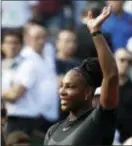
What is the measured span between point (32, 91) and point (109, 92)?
10.8ft

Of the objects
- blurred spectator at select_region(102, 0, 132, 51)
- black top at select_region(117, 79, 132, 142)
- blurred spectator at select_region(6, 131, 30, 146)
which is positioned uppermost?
blurred spectator at select_region(102, 0, 132, 51)

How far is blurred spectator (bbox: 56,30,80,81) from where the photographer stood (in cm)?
645

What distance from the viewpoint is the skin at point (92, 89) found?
3270 millimetres

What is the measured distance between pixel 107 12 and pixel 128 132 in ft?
8.99

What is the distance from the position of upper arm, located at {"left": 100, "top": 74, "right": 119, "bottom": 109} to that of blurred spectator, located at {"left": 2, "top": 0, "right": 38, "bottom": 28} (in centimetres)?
370

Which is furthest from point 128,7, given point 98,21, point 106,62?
point 106,62

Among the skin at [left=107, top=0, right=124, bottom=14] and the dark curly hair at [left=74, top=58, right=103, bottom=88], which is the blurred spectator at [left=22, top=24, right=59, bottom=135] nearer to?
the skin at [left=107, top=0, right=124, bottom=14]

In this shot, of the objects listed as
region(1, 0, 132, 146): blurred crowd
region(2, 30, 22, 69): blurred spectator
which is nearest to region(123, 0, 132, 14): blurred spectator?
region(1, 0, 132, 146): blurred crowd

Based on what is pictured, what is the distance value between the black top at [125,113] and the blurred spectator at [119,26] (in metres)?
0.55

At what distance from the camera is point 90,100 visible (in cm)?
347

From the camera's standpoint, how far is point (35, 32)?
22.1ft

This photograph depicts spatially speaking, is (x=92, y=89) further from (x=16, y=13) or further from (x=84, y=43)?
(x=16, y=13)

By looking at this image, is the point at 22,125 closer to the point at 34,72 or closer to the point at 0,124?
the point at 34,72

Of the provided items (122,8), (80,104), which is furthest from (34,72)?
(80,104)
